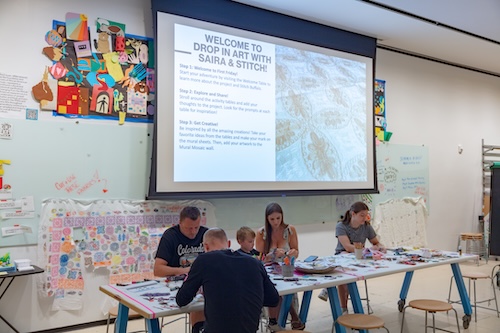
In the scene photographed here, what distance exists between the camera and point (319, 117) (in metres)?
5.58

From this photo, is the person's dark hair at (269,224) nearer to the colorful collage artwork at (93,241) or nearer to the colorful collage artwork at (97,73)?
the colorful collage artwork at (93,241)

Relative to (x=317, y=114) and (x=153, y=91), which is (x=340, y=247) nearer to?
(x=317, y=114)

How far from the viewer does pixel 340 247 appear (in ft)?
14.0

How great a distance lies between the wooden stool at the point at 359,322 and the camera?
111 inches

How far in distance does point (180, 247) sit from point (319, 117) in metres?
2.90

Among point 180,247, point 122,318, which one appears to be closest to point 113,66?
point 180,247

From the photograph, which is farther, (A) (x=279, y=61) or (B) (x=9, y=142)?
(A) (x=279, y=61)

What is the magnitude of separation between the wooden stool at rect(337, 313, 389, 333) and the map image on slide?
236 centimetres

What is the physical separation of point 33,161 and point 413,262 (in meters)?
3.27

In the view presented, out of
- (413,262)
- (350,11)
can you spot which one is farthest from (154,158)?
(350,11)

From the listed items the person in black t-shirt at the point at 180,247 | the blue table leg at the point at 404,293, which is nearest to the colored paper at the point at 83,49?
the person in black t-shirt at the point at 180,247

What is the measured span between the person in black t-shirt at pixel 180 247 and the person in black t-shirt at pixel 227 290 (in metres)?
0.88

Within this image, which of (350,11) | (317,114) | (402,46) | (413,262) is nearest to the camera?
(413,262)

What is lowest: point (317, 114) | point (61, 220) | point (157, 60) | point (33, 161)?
point (61, 220)
